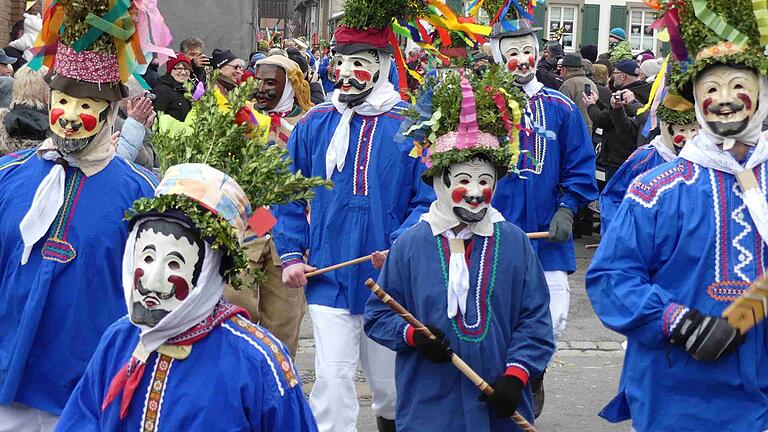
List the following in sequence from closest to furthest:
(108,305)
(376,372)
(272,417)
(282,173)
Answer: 1. (272,417)
2. (282,173)
3. (108,305)
4. (376,372)

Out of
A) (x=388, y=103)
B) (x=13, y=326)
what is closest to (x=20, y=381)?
(x=13, y=326)

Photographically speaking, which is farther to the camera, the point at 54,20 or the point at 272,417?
the point at 54,20

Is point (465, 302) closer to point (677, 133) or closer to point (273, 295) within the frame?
point (273, 295)

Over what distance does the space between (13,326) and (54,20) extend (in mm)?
1318

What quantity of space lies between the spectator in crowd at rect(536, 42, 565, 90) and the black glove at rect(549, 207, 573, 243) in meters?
7.71

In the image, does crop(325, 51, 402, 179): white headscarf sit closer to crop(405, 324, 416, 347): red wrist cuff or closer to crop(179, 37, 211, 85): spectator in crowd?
crop(405, 324, 416, 347): red wrist cuff

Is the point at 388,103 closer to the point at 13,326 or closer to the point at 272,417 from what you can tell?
the point at 13,326

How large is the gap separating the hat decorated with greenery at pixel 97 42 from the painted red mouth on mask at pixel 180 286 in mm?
1814

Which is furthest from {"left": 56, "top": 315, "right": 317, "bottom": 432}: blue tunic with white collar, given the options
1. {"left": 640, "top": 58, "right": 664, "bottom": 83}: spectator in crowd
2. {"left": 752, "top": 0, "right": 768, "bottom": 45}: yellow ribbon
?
{"left": 640, "top": 58, "right": 664, "bottom": 83}: spectator in crowd

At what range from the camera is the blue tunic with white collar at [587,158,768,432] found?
15.3ft

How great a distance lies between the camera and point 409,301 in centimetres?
539

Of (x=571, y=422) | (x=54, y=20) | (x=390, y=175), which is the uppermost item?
(x=54, y=20)

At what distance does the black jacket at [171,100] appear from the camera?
10070mm

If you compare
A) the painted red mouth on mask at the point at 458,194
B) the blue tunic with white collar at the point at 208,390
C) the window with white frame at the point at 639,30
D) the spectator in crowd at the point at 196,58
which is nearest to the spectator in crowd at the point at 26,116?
the painted red mouth on mask at the point at 458,194
